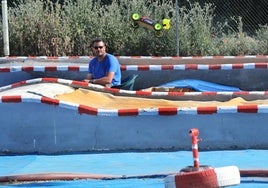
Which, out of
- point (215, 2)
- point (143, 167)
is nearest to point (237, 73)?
point (143, 167)

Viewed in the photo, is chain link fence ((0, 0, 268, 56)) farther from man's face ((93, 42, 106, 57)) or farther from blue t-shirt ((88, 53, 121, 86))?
man's face ((93, 42, 106, 57))

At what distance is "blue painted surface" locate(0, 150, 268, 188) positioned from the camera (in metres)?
7.57

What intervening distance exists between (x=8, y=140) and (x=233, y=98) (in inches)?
133

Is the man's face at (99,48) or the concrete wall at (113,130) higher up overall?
the man's face at (99,48)

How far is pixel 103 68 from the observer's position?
12594mm

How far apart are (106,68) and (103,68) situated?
0.31ft

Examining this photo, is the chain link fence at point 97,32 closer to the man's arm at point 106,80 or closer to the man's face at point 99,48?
the man's face at point 99,48

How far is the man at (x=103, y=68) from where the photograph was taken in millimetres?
12328

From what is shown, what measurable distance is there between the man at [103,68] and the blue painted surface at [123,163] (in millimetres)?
3310

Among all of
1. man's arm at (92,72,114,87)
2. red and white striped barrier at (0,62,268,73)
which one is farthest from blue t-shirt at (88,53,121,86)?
red and white striped barrier at (0,62,268,73)

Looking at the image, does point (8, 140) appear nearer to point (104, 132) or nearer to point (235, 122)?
point (104, 132)

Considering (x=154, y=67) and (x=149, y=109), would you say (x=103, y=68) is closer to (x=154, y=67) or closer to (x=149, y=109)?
(x=154, y=67)

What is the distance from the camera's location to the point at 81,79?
13945mm

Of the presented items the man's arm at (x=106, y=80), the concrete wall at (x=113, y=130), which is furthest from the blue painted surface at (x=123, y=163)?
the man's arm at (x=106, y=80)
